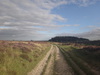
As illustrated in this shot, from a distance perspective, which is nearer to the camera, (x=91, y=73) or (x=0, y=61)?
(x=91, y=73)

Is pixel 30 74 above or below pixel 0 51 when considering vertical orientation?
below

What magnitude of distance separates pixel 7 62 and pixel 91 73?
31.8ft

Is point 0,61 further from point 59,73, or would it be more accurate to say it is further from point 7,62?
point 59,73

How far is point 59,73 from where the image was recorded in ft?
41.1

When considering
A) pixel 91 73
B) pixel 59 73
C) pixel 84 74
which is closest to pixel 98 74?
pixel 91 73

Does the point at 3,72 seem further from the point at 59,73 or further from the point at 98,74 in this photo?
the point at 98,74

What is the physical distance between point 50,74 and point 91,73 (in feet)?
14.5

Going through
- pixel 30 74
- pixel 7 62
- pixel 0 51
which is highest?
pixel 0 51

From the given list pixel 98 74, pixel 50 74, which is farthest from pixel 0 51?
pixel 98 74

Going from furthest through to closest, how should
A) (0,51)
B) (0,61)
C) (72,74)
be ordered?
1. (0,51)
2. (0,61)
3. (72,74)

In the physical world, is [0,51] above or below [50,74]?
above

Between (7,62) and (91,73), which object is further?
(7,62)

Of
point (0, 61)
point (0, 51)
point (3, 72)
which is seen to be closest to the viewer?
point (3, 72)

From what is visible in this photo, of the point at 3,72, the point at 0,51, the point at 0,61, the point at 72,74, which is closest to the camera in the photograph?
the point at 3,72
